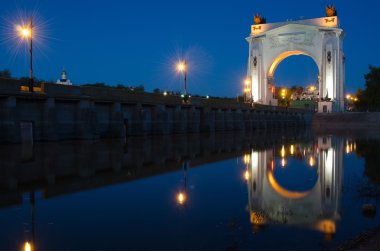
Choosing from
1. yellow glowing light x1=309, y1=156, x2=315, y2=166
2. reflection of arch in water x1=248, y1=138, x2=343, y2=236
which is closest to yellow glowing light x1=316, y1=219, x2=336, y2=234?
reflection of arch in water x1=248, y1=138, x2=343, y2=236

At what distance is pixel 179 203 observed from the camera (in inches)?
386

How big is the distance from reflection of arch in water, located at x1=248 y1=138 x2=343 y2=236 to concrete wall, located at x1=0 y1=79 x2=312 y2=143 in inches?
561

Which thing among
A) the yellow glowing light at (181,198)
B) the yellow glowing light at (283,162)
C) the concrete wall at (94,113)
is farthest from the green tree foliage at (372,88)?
the yellow glowing light at (181,198)

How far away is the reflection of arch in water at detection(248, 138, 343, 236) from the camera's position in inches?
327

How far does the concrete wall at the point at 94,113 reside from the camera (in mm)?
23141

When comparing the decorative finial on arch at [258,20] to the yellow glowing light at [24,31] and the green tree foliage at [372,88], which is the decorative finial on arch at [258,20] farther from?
the yellow glowing light at [24,31]

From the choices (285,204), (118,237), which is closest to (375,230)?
(285,204)

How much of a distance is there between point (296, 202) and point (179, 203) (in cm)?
281

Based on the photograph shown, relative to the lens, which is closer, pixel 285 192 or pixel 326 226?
pixel 326 226

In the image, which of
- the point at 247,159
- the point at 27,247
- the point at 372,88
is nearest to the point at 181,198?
the point at 27,247

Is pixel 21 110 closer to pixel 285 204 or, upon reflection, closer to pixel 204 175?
pixel 204 175

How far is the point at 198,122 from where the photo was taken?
139 feet

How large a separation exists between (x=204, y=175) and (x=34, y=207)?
21.8ft

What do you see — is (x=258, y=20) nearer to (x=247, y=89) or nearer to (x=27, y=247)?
(x=247, y=89)
